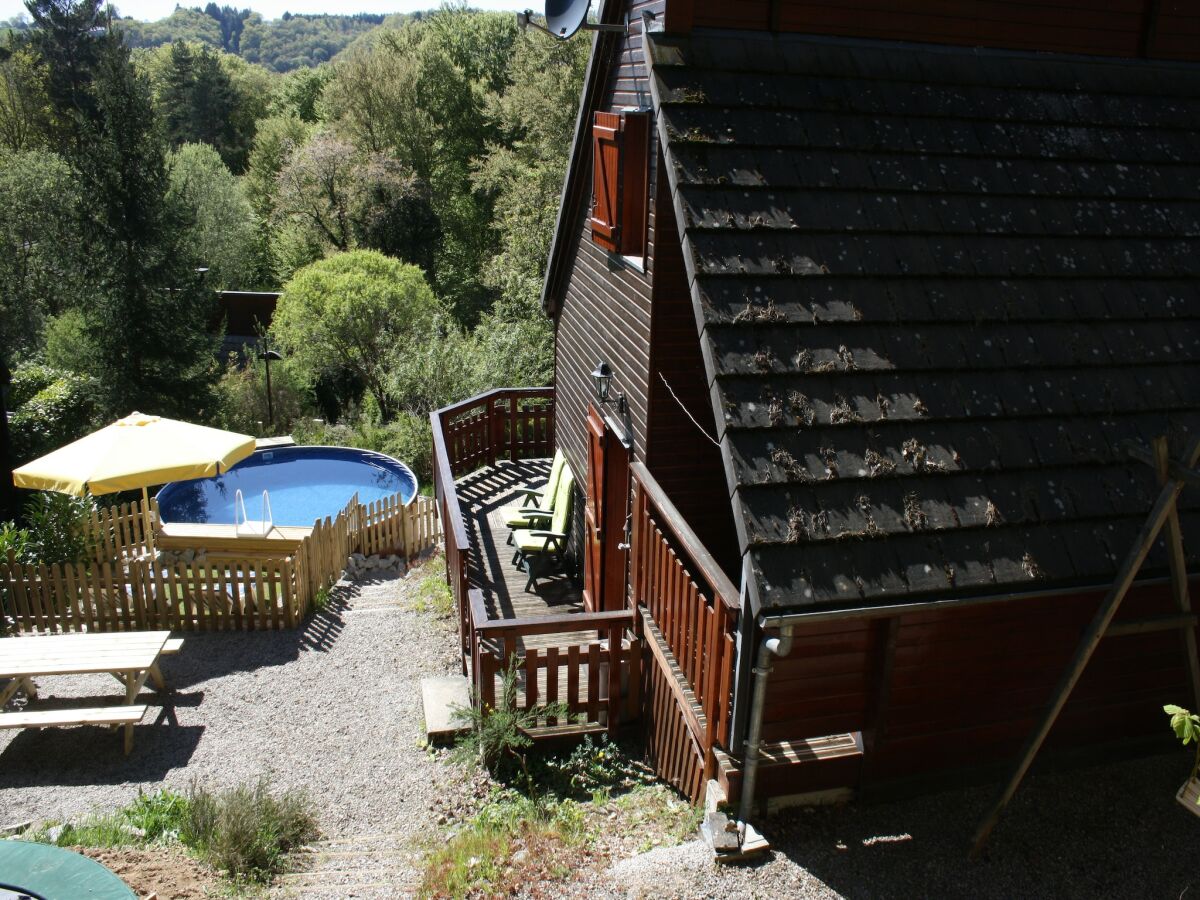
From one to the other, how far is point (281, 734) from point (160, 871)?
279 cm

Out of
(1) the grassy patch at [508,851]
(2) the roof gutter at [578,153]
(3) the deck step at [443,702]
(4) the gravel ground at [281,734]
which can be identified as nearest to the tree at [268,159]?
(2) the roof gutter at [578,153]

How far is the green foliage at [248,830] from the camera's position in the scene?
5.99 meters

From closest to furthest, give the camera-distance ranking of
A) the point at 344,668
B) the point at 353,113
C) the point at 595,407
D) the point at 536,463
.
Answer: the point at 595,407, the point at 344,668, the point at 536,463, the point at 353,113

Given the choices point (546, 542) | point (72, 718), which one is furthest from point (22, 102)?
point (546, 542)

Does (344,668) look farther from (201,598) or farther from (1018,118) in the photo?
(1018,118)

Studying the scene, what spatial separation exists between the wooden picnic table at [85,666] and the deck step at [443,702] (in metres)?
2.60

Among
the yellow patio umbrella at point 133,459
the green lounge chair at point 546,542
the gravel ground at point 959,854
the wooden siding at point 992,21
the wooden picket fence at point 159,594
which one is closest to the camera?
the gravel ground at point 959,854

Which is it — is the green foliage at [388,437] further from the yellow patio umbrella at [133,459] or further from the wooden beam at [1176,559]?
the wooden beam at [1176,559]

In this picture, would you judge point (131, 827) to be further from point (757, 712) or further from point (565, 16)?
point (565, 16)

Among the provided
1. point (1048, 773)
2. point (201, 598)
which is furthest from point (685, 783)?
point (201, 598)

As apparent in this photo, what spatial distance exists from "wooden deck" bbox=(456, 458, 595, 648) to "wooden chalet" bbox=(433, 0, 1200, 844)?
2.28 metres

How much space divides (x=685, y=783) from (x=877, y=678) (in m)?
1.64

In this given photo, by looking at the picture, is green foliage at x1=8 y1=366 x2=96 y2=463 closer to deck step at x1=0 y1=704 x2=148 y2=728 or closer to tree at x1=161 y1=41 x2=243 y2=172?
deck step at x1=0 y1=704 x2=148 y2=728

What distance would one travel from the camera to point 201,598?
35.7 feet
